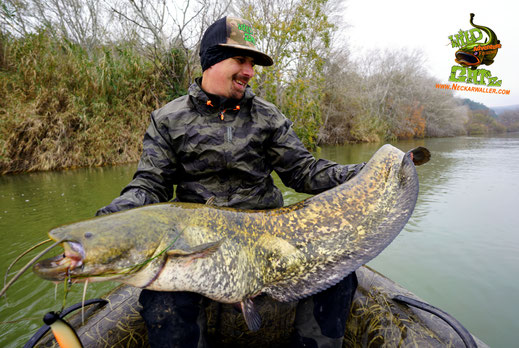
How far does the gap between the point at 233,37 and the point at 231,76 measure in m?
0.27

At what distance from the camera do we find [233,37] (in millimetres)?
2039

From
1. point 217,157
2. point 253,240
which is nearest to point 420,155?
point 253,240

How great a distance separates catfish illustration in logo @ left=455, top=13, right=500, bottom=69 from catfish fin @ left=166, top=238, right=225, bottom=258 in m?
9.43

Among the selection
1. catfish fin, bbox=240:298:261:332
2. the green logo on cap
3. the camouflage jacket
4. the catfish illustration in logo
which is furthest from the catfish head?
the catfish illustration in logo

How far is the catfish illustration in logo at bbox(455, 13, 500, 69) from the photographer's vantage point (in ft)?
24.5

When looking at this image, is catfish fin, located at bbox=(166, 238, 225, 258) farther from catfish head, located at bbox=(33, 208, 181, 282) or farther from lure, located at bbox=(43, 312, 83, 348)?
lure, located at bbox=(43, 312, 83, 348)

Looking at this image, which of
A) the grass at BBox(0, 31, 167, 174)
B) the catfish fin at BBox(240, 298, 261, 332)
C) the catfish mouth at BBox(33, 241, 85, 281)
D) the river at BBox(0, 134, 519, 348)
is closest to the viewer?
the catfish mouth at BBox(33, 241, 85, 281)

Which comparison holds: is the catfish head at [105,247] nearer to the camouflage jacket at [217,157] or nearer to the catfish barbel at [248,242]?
the catfish barbel at [248,242]

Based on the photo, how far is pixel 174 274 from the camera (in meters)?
1.26

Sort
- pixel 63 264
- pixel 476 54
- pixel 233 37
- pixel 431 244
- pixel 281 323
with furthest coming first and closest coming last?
pixel 476 54, pixel 431 244, pixel 233 37, pixel 281 323, pixel 63 264

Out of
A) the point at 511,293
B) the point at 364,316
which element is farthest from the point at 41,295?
the point at 511,293

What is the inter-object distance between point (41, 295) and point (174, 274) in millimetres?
2623

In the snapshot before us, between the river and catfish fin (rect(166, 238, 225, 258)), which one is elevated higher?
catfish fin (rect(166, 238, 225, 258))

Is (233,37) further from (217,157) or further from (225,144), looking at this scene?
(217,157)
